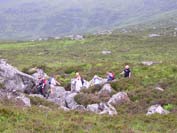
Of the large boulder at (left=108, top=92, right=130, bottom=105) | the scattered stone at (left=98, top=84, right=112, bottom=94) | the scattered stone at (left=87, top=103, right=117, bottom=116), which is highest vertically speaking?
the scattered stone at (left=87, top=103, right=117, bottom=116)

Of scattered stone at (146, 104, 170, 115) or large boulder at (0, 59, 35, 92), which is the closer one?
scattered stone at (146, 104, 170, 115)

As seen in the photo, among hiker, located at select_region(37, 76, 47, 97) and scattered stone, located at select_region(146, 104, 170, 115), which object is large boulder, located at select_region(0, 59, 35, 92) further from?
scattered stone, located at select_region(146, 104, 170, 115)

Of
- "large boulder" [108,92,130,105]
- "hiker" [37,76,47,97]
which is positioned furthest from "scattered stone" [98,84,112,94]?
"hiker" [37,76,47,97]

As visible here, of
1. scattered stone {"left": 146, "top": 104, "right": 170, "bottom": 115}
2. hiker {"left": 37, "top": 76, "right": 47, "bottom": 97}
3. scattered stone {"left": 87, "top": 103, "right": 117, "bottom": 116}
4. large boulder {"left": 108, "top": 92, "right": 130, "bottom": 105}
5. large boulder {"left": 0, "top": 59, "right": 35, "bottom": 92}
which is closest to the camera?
scattered stone {"left": 146, "top": 104, "right": 170, "bottom": 115}

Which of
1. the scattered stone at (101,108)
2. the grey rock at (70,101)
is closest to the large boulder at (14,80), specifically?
the grey rock at (70,101)

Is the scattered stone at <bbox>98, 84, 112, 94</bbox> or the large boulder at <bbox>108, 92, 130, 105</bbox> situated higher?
the large boulder at <bbox>108, 92, 130, 105</bbox>

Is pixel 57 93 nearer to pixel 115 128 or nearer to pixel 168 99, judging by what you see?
pixel 168 99

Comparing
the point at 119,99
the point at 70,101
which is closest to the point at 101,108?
the point at 119,99

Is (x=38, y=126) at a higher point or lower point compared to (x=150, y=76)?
higher

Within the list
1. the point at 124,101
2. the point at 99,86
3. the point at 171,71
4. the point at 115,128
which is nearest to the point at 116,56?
the point at 171,71

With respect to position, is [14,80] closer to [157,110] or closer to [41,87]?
[41,87]

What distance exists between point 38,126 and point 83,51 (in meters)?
79.0

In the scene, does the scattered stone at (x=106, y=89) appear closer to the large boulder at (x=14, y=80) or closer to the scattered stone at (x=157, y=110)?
the large boulder at (x=14, y=80)

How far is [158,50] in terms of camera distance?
297ft
